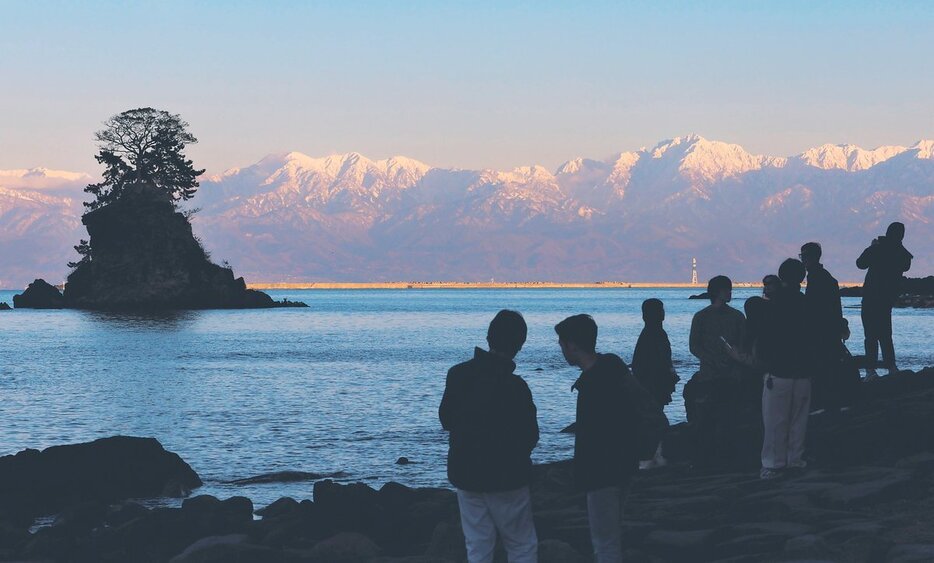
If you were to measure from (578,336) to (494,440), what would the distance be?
38.0 inches

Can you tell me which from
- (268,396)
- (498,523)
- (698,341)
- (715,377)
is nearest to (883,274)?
(715,377)

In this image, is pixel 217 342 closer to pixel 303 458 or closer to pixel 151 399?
pixel 151 399

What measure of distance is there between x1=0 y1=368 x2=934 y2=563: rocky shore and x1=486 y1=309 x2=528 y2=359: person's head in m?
3.10

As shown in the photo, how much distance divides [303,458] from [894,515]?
691 inches

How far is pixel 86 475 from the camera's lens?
68.0 ft

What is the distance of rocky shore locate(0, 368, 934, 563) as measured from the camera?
10719 mm

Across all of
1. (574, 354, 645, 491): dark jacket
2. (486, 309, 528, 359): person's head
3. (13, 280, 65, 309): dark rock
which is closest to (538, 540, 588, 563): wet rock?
(574, 354, 645, 491): dark jacket

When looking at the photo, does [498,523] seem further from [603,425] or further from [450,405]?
[603,425]

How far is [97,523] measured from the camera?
1689 centimetres

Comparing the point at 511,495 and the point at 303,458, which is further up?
the point at 511,495

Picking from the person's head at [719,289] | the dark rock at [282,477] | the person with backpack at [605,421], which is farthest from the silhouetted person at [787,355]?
the dark rock at [282,477]

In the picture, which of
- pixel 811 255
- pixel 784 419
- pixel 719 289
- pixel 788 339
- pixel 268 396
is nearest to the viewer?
pixel 788 339

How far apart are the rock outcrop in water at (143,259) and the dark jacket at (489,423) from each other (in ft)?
420

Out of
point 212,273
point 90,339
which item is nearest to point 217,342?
point 90,339
